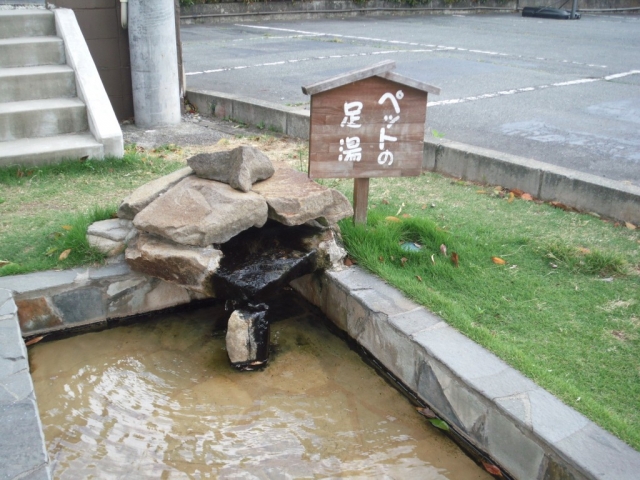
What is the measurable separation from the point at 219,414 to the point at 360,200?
5.88ft

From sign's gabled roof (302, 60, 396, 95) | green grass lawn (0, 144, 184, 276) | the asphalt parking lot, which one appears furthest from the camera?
the asphalt parking lot

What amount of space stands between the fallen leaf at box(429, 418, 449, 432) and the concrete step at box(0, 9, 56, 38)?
252 inches

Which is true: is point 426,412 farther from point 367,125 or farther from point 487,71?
point 487,71

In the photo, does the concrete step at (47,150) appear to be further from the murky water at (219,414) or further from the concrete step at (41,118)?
the murky water at (219,414)

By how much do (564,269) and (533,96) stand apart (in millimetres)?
5429

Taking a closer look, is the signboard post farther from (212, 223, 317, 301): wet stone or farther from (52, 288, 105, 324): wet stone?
(52, 288, 105, 324): wet stone

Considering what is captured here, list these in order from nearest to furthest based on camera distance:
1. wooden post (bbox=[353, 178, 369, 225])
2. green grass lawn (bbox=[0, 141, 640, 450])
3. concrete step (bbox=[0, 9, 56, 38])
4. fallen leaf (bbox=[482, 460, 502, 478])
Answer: fallen leaf (bbox=[482, 460, 502, 478]), green grass lawn (bbox=[0, 141, 640, 450]), wooden post (bbox=[353, 178, 369, 225]), concrete step (bbox=[0, 9, 56, 38])

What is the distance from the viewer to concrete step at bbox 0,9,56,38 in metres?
7.09

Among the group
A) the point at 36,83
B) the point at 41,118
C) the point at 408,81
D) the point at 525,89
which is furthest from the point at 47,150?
the point at 525,89

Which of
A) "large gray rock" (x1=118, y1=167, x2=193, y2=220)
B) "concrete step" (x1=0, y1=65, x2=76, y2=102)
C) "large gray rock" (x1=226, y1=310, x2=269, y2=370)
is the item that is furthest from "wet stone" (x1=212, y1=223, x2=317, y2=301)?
"concrete step" (x1=0, y1=65, x2=76, y2=102)

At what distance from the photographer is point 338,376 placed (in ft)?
12.5

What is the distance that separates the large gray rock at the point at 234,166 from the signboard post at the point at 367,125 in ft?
1.24

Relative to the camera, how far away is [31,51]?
22.9ft

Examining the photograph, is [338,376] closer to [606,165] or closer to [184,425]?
[184,425]
